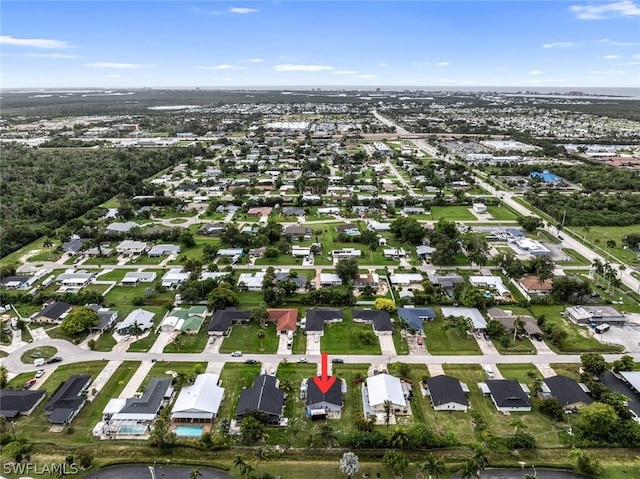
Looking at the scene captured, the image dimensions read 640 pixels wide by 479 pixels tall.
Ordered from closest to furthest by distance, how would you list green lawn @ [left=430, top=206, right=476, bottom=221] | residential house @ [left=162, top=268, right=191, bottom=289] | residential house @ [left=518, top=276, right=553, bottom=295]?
residential house @ [left=518, top=276, right=553, bottom=295] → residential house @ [left=162, top=268, right=191, bottom=289] → green lawn @ [left=430, top=206, right=476, bottom=221]

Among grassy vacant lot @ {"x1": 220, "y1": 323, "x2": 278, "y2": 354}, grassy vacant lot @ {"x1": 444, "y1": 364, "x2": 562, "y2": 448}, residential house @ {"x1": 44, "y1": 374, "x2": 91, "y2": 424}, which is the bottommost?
grassy vacant lot @ {"x1": 444, "y1": 364, "x2": 562, "y2": 448}

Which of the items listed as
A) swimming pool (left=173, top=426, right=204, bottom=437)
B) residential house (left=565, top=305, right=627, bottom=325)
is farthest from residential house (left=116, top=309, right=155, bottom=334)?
residential house (left=565, top=305, right=627, bottom=325)

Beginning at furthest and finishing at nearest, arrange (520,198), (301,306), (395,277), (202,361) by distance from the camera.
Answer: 1. (520,198)
2. (395,277)
3. (301,306)
4. (202,361)

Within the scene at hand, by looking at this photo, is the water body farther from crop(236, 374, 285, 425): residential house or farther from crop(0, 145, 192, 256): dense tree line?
crop(0, 145, 192, 256): dense tree line

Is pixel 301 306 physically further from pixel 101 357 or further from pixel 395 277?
pixel 101 357

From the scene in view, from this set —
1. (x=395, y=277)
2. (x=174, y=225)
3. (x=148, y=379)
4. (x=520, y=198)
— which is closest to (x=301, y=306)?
(x=395, y=277)

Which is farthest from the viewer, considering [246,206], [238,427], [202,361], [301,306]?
[246,206]

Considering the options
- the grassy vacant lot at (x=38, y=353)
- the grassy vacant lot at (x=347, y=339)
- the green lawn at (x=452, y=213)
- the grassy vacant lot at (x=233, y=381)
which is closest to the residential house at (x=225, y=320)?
the grassy vacant lot at (x=233, y=381)
